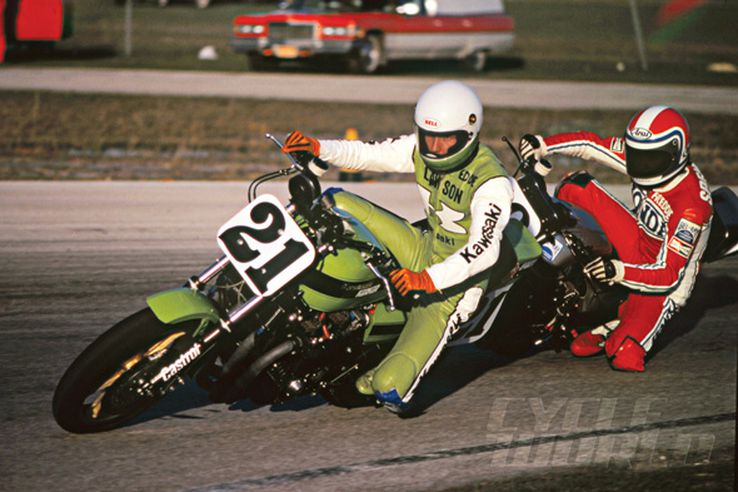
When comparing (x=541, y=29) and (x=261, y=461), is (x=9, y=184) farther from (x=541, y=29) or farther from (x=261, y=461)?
(x=541, y=29)

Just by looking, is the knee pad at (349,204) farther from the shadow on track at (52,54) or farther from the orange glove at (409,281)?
the shadow on track at (52,54)

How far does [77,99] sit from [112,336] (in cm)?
1373

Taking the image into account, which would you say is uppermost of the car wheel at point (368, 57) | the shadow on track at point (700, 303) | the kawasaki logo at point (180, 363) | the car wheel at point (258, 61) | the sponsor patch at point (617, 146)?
the sponsor patch at point (617, 146)

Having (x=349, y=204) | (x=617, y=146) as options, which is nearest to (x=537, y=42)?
(x=617, y=146)

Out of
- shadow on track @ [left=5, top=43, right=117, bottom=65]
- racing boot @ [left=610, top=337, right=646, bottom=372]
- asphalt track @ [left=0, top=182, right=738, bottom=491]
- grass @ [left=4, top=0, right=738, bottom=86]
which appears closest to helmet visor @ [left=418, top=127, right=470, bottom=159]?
asphalt track @ [left=0, top=182, right=738, bottom=491]

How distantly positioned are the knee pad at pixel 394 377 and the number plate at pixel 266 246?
76 cm

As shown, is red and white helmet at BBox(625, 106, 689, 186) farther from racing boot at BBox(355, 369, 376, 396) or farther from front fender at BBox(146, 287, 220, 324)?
front fender at BBox(146, 287, 220, 324)

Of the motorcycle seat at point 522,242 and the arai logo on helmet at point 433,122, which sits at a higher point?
the arai logo on helmet at point 433,122

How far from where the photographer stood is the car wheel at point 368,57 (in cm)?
2158

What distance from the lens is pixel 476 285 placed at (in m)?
5.54

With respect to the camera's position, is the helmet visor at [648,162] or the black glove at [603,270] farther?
the helmet visor at [648,162]

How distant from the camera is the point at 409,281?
4.92 metres

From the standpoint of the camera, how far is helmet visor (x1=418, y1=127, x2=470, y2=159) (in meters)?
5.36

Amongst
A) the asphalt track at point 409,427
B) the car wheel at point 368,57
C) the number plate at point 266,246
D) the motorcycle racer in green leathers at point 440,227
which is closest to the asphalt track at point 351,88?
the car wheel at point 368,57
